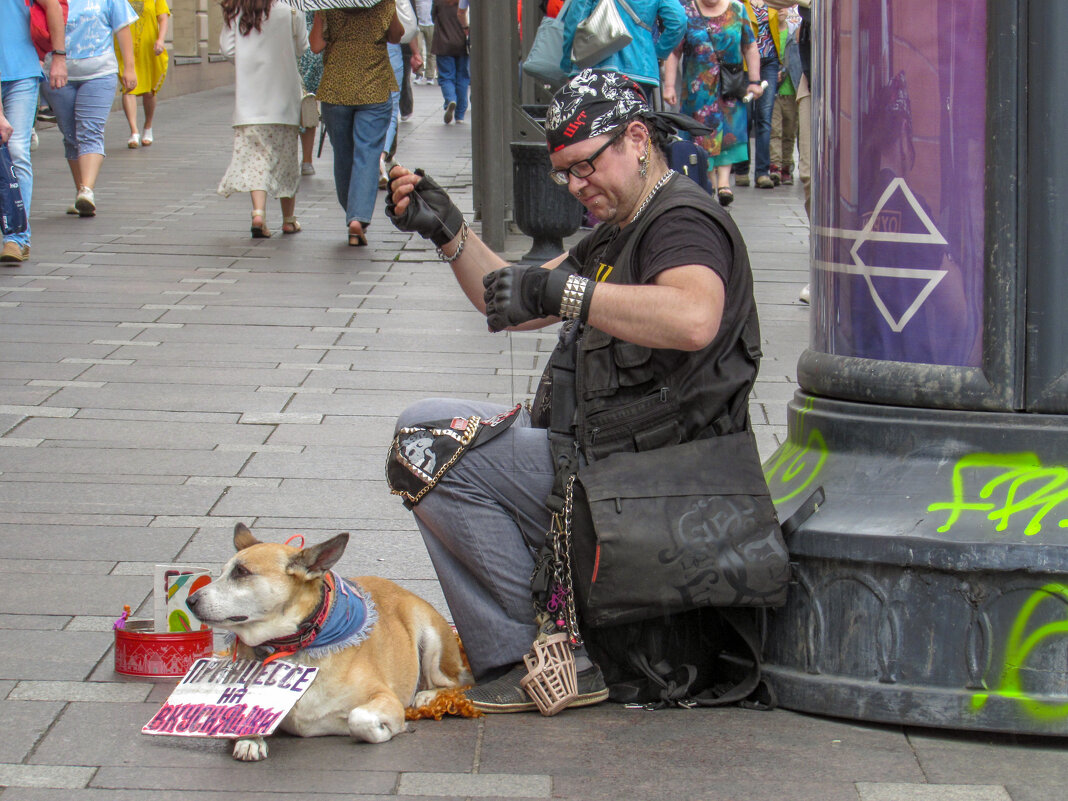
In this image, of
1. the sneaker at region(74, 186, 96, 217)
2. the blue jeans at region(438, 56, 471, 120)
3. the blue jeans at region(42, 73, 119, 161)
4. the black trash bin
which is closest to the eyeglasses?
the black trash bin

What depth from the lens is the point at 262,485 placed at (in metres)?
4.97

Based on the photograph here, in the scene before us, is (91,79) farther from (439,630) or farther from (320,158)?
(439,630)

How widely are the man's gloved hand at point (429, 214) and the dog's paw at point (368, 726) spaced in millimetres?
1275

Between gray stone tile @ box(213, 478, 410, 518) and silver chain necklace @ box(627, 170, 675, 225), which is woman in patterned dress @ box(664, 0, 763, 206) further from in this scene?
silver chain necklace @ box(627, 170, 675, 225)

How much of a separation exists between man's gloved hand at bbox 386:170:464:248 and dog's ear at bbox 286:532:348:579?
3.18 ft

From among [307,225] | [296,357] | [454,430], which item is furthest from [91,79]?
[454,430]

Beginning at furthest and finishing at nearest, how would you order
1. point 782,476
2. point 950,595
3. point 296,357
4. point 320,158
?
point 320,158 < point 296,357 < point 782,476 < point 950,595

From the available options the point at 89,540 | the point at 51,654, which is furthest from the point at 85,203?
the point at 51,654

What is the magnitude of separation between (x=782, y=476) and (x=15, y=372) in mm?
4061

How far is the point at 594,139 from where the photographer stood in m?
3.37

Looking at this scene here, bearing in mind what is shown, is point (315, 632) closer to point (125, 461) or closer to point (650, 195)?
point (650, 195)

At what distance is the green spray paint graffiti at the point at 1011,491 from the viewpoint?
3.17m

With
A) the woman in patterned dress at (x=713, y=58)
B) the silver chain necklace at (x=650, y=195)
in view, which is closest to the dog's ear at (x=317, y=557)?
the silver chain necklace at (x=650, y=195)

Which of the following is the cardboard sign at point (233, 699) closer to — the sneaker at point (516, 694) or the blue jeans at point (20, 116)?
the sneaker at point (516, 694)
